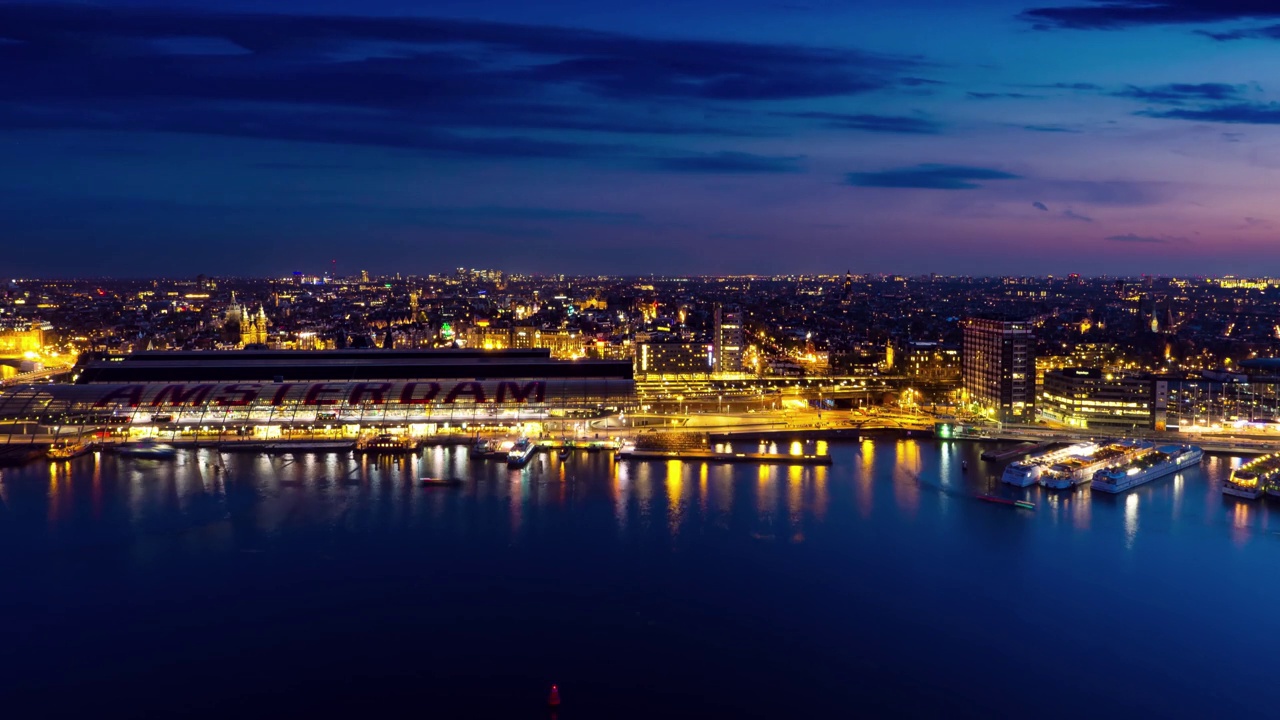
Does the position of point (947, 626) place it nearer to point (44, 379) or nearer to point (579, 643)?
point (579, 643)

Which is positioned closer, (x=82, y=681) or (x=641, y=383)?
(x=82, y=681)

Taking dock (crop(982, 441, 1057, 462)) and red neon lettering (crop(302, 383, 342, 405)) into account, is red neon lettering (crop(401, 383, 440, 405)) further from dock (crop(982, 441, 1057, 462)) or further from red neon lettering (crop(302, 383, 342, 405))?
dock (crop(982, 441, 1057, 462))

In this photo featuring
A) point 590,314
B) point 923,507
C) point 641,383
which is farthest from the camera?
point 590,314

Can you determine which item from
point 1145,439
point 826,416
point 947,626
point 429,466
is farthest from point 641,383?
point 947,626

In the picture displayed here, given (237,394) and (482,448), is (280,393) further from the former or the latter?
(482,448)

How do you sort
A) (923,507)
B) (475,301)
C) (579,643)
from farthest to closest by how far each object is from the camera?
(475,301) < (923,507) < (579,643)

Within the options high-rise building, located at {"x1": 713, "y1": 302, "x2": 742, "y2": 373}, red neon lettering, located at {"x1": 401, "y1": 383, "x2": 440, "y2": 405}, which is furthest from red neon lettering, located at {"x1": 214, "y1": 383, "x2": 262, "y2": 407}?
high-rise building, located at {"x1": 713, "y1": 302, "x2": 742, "y2": 373}

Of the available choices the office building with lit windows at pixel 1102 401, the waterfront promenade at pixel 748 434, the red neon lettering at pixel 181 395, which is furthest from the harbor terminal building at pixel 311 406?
the office building with lit windows at pixel 1102 401
